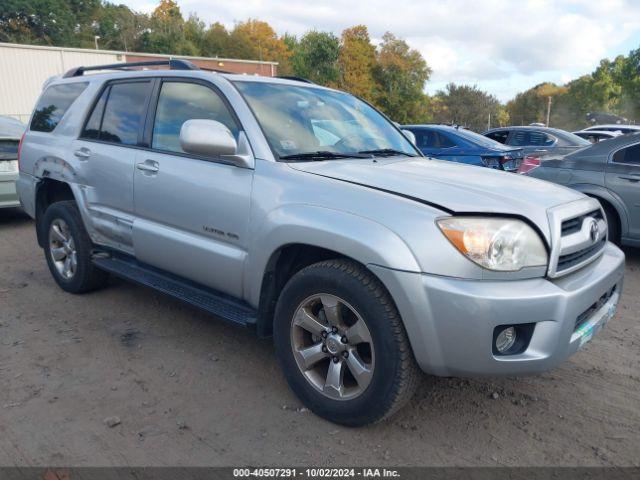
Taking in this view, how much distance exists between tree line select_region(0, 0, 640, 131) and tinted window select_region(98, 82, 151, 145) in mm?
52224

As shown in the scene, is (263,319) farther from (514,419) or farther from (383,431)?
(514,419)

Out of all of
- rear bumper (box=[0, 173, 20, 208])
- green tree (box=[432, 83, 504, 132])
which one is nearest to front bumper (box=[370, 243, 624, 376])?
rear bumper (box=[0, 173, 20, 208])

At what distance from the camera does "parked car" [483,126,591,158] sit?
11.0 meters

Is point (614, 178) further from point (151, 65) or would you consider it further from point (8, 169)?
point (8, 169)

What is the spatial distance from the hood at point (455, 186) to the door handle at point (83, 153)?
217cm

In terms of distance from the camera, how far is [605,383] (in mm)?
3287

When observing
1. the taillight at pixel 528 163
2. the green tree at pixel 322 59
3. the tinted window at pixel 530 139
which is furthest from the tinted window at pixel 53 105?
the green tree at pixel 322 59

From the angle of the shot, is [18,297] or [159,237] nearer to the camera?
[159,237]

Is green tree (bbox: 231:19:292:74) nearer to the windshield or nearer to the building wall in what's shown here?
the building wall

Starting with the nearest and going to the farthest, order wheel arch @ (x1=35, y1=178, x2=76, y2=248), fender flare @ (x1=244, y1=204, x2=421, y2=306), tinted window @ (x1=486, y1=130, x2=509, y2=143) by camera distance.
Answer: fender flare @ (x1=244, y1=204, x2=421, y2=306), wheel arch @ (x1=35, y1=178, x2=76, y2=248), tinted window @ (x1=486, y1=130, x2=509, y2=143)

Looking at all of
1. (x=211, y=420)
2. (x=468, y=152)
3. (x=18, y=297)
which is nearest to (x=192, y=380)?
(x=211, y=420)

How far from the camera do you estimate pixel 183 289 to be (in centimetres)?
356

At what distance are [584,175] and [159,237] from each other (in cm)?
488

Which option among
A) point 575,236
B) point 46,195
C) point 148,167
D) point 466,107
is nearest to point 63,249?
point 46,195
